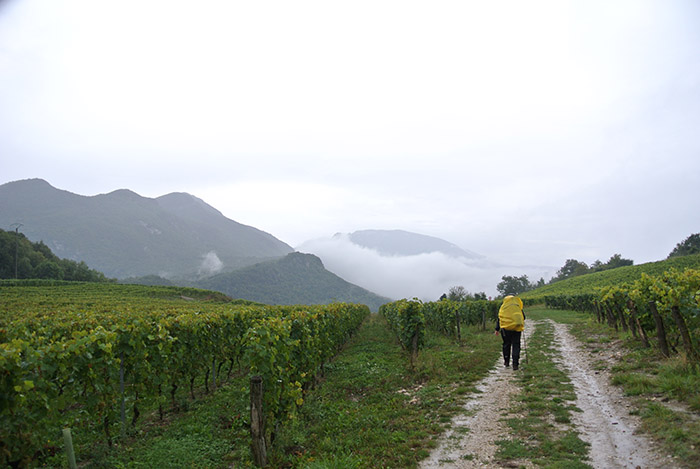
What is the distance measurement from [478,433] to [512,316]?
4.68 meters

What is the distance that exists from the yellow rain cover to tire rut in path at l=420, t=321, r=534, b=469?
1614 millimetres

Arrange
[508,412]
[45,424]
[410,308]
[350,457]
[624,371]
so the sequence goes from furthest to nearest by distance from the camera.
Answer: [410,308]
[624,371]
[508,412]
[350,457]
[45,424]

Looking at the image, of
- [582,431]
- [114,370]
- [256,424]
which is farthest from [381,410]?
[114,370]

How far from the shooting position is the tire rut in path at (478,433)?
477 cm

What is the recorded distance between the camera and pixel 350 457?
4.85m

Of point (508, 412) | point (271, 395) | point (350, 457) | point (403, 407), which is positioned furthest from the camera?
point (403, 407)

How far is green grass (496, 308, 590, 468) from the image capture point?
4.66 meters

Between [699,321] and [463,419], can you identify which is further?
[699,321]

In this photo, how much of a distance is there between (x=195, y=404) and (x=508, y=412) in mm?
6610

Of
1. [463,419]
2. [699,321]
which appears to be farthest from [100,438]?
[699,321]

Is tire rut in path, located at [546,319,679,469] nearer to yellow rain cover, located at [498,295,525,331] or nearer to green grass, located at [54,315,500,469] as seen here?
yellow rain cover, located at [498,295,525,331]

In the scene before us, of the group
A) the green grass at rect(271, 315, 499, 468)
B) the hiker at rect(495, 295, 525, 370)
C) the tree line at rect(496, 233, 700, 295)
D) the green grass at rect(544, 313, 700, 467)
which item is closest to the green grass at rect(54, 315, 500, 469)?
the green grass at rect(271, 315, 499, 468)

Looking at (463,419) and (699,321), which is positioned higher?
(699,321)

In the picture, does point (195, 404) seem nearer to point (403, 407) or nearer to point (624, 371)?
point (403, 407)
